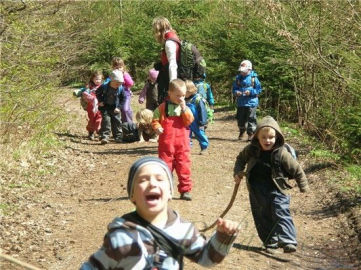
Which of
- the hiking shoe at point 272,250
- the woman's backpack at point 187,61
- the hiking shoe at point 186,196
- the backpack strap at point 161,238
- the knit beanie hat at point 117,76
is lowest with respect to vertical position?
the hiking shoe at point 272,250

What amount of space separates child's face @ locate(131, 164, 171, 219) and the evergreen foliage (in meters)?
6.01

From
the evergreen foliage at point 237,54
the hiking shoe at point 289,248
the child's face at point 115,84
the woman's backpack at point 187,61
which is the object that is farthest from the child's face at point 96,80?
the hiking shoe at point 289,248

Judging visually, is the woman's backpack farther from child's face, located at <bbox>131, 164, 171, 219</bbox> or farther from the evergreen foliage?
child's face, located at <bbox>131, 164, 171, 219</bbox>

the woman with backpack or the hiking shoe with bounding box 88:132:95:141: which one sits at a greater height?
the woman with backpack

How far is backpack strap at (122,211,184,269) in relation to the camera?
337 cm

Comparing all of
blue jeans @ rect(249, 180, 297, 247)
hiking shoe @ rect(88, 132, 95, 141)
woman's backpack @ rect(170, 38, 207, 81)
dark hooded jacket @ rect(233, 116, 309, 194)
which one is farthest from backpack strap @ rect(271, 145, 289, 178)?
hiking shoe @ rect(88, 132, 95, 141)

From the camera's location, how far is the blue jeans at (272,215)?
6586 mm

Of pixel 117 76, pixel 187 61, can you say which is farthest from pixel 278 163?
pixel 117 76

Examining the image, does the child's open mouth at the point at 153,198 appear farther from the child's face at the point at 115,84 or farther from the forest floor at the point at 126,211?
the child's face at the point at 115,84

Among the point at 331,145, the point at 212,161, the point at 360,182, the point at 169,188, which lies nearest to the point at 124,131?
the point at 212,161

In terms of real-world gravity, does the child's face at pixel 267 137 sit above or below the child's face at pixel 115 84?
below

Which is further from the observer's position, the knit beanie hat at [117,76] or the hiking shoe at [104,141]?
the hiking shoe at [104,141]

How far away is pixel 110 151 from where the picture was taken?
1234 centimetres

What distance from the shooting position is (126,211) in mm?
8078
